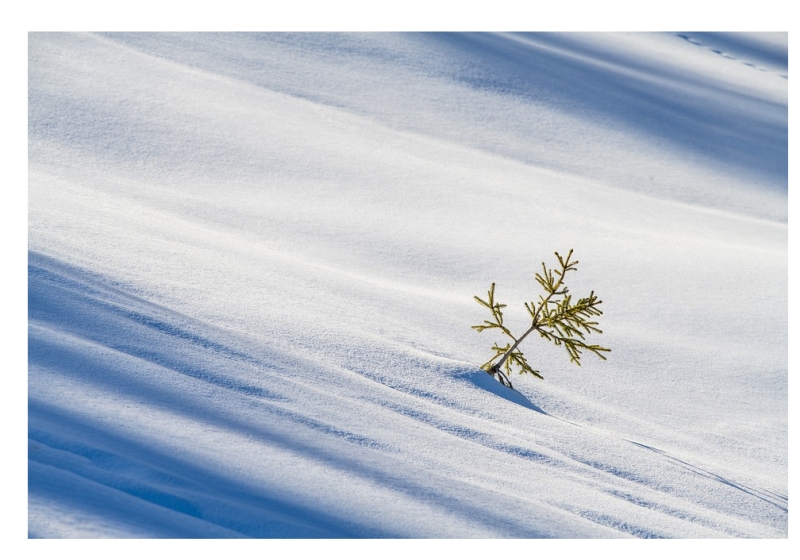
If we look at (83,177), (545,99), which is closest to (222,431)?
(83,177)

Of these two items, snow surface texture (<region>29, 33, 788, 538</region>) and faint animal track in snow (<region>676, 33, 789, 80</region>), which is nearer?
snow surface texture (<region>29, 33, 788, 538</region>)

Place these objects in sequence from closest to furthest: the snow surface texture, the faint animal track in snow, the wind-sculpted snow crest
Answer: the wind-sculpted snow crest → the snow surface texture → the faint animal track in snow

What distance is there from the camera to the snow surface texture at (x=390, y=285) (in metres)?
2.71

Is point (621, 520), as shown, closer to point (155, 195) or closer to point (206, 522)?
point (206, 522)

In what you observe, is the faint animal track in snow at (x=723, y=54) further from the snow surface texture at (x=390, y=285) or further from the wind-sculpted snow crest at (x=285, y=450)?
the wind-sculpted snow crest at (x=285, y=450)

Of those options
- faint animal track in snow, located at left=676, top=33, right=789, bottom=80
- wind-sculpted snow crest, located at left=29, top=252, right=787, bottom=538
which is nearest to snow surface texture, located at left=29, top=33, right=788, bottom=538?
wind-sculpted snow crest, located at left=29, top=252, right=787, bottom=538

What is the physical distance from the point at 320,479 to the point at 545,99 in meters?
6.88

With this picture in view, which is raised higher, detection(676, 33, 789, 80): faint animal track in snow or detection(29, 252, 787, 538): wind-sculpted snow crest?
detection(676, 33, 789, 80): faint animal track in snow

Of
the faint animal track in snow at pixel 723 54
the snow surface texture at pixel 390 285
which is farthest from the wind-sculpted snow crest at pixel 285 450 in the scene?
the faint animal track in snow at pixel 723 54

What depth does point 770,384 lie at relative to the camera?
15.9 feet

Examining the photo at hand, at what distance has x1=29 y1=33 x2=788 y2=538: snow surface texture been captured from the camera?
107 inches

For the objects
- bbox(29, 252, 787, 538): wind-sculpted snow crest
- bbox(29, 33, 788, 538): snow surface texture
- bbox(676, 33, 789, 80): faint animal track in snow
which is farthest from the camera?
bbox(676, 33, 789, 80): faint animal track in snow

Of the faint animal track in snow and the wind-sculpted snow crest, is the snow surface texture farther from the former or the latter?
the faint animal track in snow

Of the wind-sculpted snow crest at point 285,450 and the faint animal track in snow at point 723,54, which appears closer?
the wind-sculpted snow crest at point 285,450
